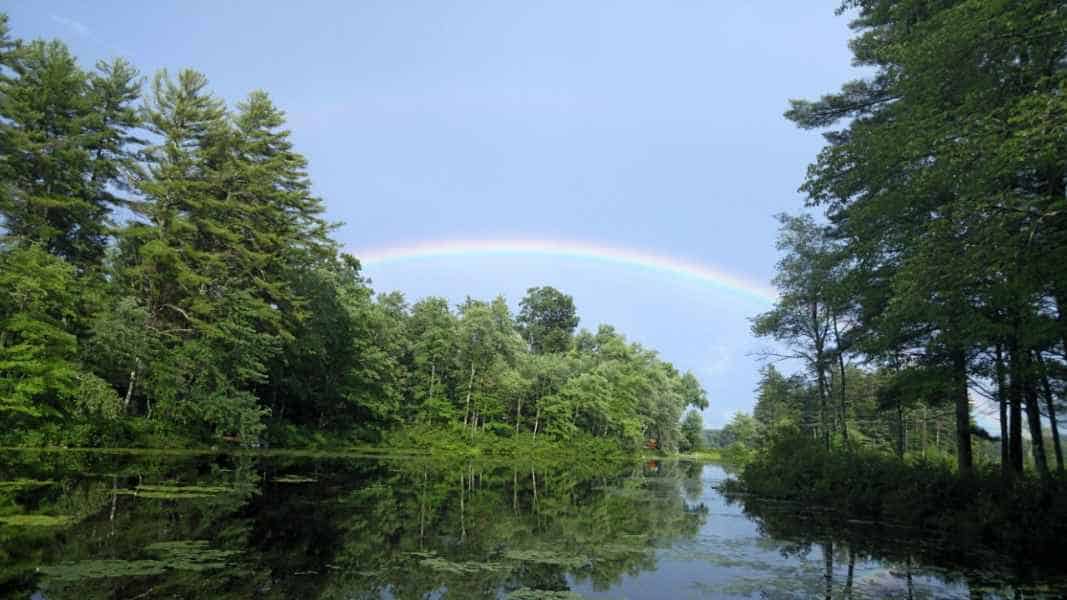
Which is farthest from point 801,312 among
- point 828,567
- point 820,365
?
point 828,567

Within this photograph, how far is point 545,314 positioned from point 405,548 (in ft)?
276

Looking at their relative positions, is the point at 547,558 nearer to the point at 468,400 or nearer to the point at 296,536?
the point at 296,536

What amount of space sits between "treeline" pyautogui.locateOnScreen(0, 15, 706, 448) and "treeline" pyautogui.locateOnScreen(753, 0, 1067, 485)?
941 inches

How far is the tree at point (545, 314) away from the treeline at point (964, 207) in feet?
233

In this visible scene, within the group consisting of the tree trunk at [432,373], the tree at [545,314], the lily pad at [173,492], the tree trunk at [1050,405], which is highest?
the tree at [545,314]

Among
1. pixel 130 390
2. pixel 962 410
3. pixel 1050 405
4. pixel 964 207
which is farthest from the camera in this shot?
pixel 130 390

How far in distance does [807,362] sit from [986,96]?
18.1 metres

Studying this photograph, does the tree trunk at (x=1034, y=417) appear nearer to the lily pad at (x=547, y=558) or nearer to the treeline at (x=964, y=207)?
the treeline at (x=964, y=207)

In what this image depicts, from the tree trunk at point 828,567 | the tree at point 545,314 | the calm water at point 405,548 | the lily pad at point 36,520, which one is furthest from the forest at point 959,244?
the tree at point 545,314

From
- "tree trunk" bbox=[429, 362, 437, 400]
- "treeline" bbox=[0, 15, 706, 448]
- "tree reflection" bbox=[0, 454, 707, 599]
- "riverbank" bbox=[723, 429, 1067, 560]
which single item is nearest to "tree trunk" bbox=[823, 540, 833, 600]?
"tree reflection" bbox=[0, 454, 707, 599]

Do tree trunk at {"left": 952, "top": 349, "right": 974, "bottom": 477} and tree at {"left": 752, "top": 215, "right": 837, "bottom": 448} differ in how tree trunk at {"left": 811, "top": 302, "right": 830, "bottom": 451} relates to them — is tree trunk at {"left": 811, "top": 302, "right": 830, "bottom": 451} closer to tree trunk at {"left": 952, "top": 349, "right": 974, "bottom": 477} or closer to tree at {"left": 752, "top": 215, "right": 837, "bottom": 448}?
tree at {"left": 752, "top": 215, "right": 837, "bottom": 448}

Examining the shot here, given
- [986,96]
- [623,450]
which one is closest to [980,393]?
[986,96]

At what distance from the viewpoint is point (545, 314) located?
93.1 metres

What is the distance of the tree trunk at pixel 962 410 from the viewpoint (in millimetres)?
15219
